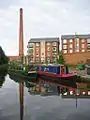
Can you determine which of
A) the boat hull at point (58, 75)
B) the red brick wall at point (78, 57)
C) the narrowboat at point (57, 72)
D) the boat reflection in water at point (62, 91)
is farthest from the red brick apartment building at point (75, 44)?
the boat reflection in water at point (62, 91)

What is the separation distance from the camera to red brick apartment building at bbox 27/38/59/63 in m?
72.6

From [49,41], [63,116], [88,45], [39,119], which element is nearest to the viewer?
[39,119]

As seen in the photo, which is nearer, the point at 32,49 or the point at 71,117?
the point at 71,117

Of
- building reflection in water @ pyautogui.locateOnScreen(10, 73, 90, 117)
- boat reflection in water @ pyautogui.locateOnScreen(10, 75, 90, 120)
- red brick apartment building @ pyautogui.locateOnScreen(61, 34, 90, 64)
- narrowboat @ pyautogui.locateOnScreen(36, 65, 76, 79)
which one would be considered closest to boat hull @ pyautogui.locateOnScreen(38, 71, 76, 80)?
narrowboat @ pyautogui.locateOnScreen(36, 65, 76, 79)

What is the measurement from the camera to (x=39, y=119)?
1031 centimetres

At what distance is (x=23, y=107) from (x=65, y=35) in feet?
189

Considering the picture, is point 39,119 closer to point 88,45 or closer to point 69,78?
point 69,78

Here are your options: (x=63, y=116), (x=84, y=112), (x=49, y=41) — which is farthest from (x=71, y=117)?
(x=49, y=41)

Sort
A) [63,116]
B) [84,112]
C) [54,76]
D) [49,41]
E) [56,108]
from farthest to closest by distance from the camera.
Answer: [49,41] < [54,76] < [56,108] < [84,112] < [63,116]

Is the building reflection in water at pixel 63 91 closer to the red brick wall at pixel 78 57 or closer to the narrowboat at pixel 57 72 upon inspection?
the narrowboat at pixel 57 72

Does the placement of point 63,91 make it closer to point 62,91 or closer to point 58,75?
point 62,91

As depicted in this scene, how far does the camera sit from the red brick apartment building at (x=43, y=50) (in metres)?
72.6

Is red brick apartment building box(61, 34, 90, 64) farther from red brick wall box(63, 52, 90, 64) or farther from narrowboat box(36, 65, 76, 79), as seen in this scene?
narrowboat box(36, 65, 76, 79)

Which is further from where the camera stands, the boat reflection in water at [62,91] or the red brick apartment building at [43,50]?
the red brick apartment building at [43,50]
